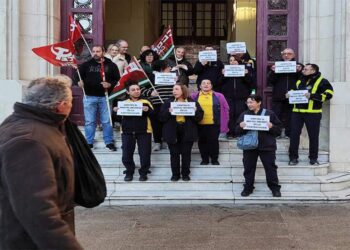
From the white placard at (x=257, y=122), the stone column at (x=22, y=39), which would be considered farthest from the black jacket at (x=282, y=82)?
the stone column at (x=22, y=39)

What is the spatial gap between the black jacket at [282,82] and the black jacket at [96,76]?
3.00 meters

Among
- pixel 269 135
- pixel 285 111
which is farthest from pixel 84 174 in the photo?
pixel 285 111

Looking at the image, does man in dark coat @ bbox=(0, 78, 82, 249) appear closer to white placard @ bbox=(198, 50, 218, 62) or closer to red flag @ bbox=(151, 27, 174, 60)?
white placard @ bbox=(198, 50, 218, 62)

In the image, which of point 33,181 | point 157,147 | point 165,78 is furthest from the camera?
point 157,147

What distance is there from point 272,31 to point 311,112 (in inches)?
103

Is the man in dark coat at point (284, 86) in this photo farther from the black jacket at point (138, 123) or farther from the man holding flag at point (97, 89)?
the man holding flag at point (97, 89)

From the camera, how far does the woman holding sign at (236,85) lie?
9805 millimetres

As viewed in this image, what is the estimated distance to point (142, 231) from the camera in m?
6.81

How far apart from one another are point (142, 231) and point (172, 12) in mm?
18716

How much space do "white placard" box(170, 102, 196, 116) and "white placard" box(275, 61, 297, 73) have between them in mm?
1992

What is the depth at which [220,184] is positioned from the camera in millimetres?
8781

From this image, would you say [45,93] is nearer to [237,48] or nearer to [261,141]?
[261,141]

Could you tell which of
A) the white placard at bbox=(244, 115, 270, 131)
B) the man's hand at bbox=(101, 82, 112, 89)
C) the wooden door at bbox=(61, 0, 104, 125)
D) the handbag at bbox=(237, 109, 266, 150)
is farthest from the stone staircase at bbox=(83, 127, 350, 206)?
the wooden door at bbox=(61, 0, 104, 125)

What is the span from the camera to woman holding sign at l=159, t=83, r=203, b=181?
28.7 ft
